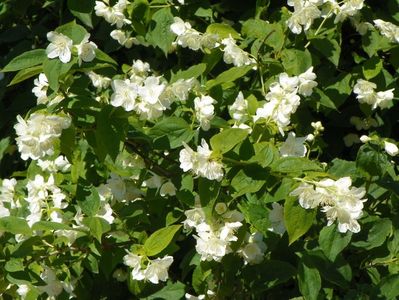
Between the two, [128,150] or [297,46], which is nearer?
[128,150]

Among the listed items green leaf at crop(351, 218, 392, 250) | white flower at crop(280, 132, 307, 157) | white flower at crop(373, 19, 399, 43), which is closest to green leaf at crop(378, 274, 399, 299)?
green leaf at crop(351, 218, 392, 250)

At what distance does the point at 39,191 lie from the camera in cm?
230

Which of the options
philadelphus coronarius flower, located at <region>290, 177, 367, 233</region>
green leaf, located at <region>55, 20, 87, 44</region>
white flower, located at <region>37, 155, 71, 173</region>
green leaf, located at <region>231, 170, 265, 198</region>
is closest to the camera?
philadelphus coronarius flower, located at <region>290, 177, 367, 233</region>

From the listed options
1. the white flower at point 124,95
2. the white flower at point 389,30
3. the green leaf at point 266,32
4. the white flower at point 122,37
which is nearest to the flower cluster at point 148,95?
the white flower at point 124,95

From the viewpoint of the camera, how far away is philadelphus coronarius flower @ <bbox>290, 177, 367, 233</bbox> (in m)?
1.85

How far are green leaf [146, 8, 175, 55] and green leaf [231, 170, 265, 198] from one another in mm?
790

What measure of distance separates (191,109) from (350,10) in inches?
27.0

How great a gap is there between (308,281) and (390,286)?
0.68ft

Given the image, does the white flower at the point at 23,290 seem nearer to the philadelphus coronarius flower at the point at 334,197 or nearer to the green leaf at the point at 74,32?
the green leaf at the point at 74,32

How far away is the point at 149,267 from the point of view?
2.07 meters

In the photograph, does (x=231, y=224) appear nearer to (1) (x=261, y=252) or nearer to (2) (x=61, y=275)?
(1) (x=261, y=252)

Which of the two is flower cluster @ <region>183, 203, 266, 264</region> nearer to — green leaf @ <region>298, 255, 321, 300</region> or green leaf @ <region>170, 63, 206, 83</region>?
green leaf @ <region>298, 255, 321, 300</region>

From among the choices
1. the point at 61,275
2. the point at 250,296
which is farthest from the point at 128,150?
the point at 250,296

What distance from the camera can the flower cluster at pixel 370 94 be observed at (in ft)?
8.69
